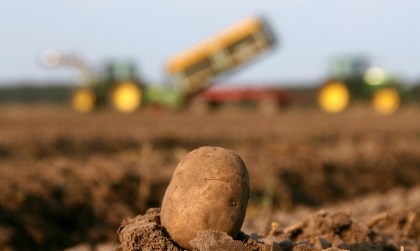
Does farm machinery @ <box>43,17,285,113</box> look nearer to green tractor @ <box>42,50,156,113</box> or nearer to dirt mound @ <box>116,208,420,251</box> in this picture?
green tractor @ <box>42,50,156,113</box>

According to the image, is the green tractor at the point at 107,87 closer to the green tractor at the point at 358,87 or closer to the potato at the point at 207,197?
the green tractor at the point at 358,87

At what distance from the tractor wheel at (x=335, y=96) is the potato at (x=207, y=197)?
990 inches

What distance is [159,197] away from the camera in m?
6.53

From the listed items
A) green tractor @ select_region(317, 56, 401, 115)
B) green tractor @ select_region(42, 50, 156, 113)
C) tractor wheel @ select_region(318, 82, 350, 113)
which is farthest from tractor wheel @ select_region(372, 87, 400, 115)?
green tractor @ select_region(42, 50, 156, 113)

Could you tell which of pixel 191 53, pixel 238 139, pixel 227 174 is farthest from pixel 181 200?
pixel 191 53

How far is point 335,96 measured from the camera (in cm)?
2797

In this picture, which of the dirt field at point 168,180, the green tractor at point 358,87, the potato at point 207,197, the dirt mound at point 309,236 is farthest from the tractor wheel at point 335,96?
the potato at point 207,197

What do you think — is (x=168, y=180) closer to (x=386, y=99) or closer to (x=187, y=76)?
Answer: (x=187, y=76)

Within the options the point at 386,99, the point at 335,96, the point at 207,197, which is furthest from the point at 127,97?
the point at 207,197

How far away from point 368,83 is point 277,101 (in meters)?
3.20

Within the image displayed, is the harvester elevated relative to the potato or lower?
lower

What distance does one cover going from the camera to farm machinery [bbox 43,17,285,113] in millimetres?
24047

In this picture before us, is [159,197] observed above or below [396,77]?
above

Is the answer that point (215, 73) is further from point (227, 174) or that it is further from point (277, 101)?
point (227, 174)
